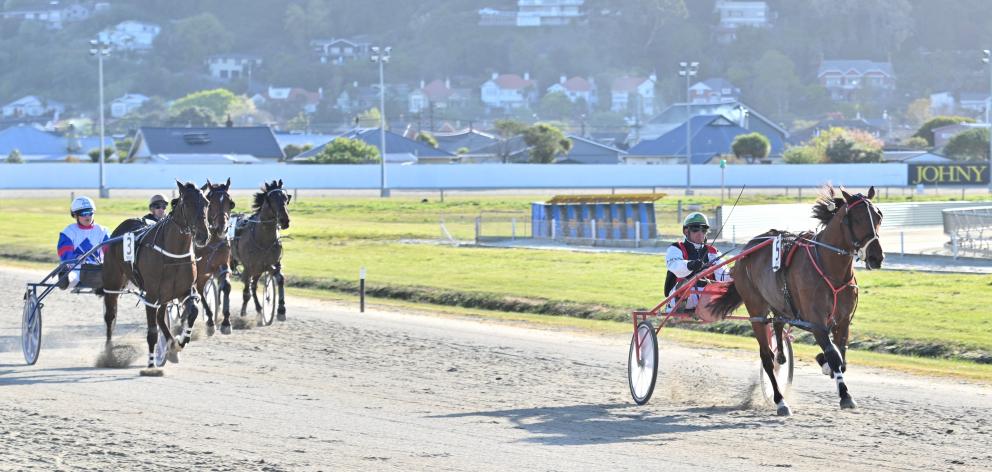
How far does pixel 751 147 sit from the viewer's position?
3644 inches

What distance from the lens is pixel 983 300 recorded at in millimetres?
22188

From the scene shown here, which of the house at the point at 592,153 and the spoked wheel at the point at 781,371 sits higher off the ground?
the house at the point at 592,153

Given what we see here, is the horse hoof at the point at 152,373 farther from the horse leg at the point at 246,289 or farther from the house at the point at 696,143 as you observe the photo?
the house at the point at 696,143

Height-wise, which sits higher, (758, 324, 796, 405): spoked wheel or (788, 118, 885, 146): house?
(788, 118, 885, 146): house

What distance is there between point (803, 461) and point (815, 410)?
2378mm

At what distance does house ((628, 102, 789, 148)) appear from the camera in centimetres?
11462

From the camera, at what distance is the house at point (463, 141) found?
12125 centimetres

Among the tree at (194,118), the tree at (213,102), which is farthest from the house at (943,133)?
the tree at (213,102)

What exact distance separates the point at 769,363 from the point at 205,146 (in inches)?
3437

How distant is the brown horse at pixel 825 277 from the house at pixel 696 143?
285 ft

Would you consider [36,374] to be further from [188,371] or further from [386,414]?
[386,414]

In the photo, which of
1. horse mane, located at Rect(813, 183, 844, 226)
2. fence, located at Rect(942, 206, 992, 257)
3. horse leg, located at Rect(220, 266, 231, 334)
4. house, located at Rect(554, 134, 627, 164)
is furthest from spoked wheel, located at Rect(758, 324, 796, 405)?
house, located at Rect(554, 134, 627, 164)

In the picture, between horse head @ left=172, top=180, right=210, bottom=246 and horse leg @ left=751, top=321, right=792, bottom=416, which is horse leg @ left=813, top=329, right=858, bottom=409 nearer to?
horse leg @ left=751, top=321, right=792, bottom=416

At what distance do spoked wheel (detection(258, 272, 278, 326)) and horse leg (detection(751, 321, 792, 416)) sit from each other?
377 inches
